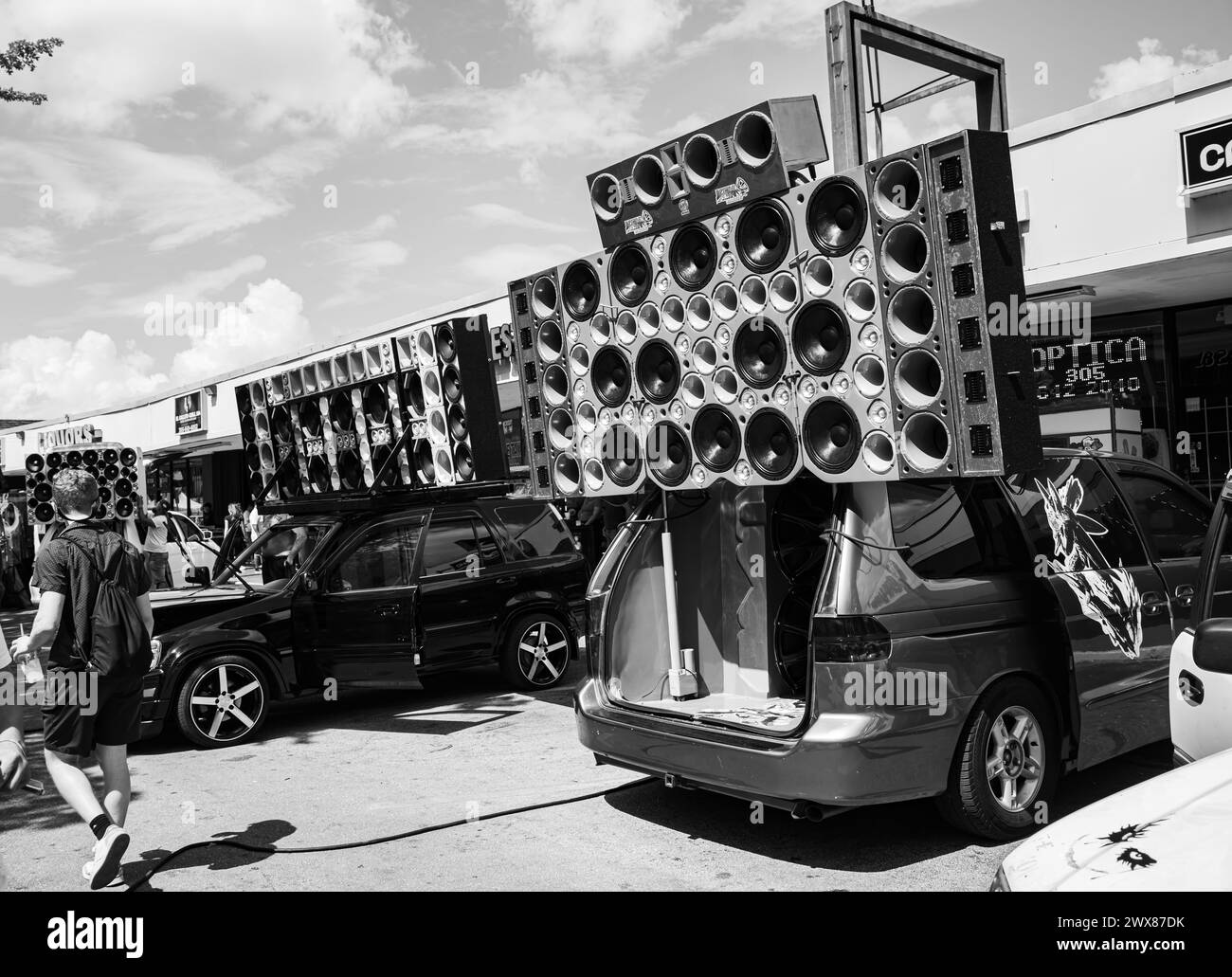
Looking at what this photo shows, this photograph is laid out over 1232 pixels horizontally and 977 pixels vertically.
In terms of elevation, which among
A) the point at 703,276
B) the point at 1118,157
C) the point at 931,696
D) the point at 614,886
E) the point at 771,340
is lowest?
the point at 614,886

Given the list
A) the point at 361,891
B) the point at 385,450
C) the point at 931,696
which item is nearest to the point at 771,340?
the point at 931,696

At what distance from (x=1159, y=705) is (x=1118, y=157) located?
19.8 ft

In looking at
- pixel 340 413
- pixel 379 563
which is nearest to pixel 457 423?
pixel 379 563

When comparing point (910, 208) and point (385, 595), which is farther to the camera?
point (385, 595)

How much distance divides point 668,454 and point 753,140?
67.6 inches

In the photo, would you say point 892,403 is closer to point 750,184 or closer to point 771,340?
point 771,340

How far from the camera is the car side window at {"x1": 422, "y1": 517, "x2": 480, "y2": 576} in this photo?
902 centimetres

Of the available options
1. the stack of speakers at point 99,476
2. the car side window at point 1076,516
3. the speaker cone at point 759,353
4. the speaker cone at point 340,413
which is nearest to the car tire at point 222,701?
the speaker cone at point 340,413

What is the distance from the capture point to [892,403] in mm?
4746

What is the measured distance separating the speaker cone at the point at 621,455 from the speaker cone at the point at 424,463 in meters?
2.52

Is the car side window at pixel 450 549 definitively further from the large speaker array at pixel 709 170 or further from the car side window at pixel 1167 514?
the car side window at pixel 1167 514

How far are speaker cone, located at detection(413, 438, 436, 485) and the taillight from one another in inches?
178

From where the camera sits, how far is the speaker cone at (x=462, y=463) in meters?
8.09

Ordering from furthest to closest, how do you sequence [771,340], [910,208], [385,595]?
[385,595] < [771,340] < [910,208]
